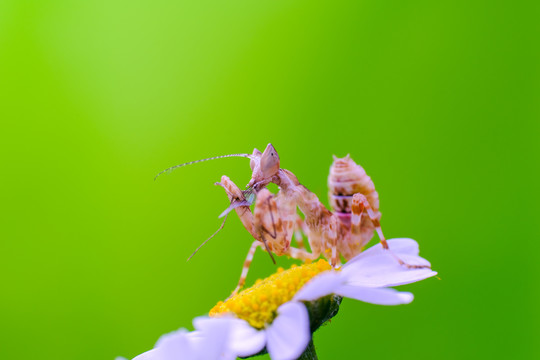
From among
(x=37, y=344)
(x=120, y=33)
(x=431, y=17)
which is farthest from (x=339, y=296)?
(x=120, y=33)

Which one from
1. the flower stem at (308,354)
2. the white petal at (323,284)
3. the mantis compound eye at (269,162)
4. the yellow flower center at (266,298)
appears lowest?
the flower stem at (308,354)

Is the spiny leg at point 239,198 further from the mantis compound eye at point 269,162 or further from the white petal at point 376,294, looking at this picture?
the white petal at point 376,294

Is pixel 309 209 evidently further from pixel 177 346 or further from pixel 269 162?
pixel 177 346

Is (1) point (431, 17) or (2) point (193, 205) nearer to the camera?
(1) point (431, 17)

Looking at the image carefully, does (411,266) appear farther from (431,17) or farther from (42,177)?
(42,177)

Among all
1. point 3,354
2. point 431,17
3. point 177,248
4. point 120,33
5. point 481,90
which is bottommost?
point 3,354

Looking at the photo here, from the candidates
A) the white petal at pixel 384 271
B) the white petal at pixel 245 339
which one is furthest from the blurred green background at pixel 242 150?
the white petal at pixel 245 339

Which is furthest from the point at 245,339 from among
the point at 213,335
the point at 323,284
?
the point at 323,284

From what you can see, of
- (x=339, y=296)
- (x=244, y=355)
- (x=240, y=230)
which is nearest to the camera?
(x=244, y=355)
